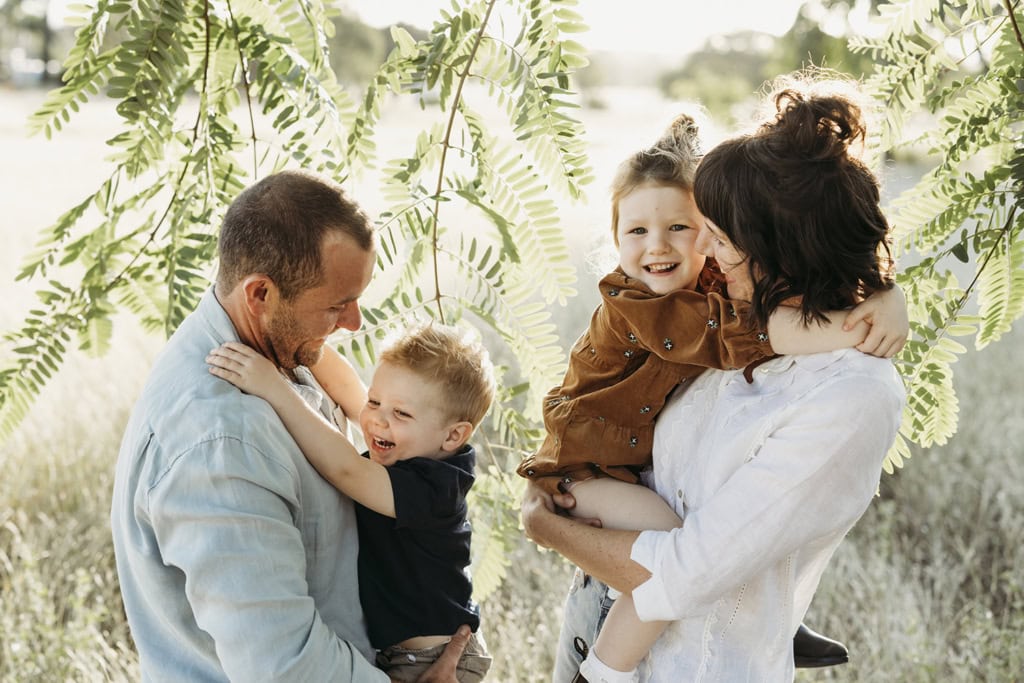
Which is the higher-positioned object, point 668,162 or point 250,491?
point 668,162

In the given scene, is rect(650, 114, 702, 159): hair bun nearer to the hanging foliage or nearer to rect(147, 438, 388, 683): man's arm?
the hanging foliage

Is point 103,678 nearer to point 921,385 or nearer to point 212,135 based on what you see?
point 212,135

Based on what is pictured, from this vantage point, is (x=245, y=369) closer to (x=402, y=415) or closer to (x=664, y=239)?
(x=402, y=415)

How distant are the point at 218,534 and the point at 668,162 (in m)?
1.19

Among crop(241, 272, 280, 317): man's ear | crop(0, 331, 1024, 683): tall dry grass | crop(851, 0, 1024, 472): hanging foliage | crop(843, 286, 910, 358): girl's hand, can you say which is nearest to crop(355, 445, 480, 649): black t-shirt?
crop(241, 272, 280, 317): man's ear

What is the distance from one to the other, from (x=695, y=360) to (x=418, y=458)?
0.66m

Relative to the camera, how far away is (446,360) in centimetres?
230

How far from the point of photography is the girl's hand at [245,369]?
6.26 feet

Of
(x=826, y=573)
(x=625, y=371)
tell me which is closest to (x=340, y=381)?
(x=625, y=371)

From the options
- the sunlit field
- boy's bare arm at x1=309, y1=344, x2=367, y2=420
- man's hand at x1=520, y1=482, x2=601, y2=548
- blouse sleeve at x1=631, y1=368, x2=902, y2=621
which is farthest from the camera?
the sunlit field

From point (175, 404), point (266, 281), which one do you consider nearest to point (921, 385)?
point (266, 281)

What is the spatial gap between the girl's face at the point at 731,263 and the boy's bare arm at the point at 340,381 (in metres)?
0.93

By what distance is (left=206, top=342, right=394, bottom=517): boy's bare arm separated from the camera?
6.28ft

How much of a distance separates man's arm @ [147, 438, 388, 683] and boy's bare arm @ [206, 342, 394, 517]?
5.0 inches
